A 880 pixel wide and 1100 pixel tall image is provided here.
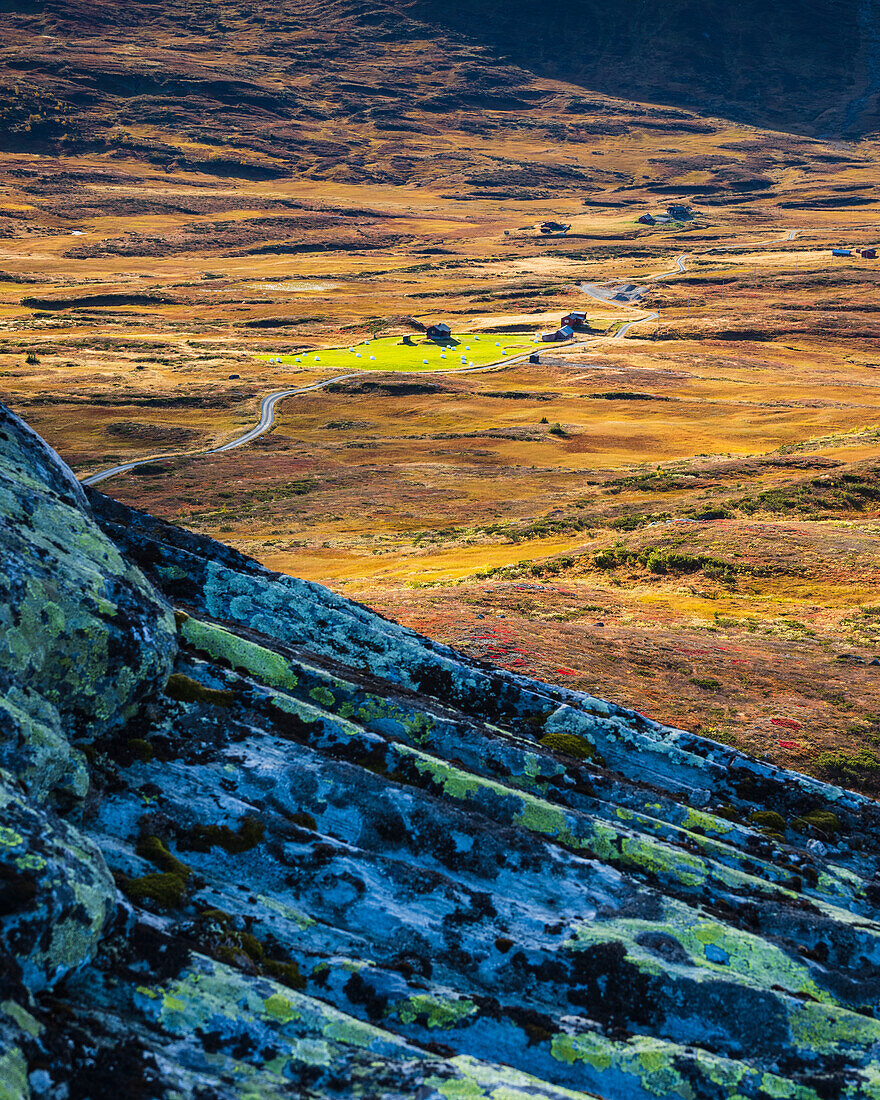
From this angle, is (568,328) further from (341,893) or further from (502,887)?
(341,893)

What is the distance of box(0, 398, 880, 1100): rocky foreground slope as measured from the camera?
8883mm

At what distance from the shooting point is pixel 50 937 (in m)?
8.46

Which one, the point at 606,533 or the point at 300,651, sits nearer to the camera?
the point at 300,651

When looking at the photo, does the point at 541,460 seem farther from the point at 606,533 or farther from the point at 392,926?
the point at 392,926

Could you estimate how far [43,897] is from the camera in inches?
333

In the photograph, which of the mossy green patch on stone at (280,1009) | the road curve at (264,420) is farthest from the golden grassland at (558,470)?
the mossy green patch on stone at (280,1009)

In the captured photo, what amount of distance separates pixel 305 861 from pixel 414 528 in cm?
6065

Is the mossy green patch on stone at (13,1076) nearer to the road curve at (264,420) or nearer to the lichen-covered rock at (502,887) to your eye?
the lichen-covered rock at (502,887)

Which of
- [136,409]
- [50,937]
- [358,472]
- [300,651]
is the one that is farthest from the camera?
[136,409]

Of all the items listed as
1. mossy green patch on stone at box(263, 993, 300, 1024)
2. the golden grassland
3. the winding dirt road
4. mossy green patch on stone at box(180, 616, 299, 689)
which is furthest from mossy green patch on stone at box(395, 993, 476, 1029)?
the winding dirt road

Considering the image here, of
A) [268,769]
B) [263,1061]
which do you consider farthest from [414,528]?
[263,1061]

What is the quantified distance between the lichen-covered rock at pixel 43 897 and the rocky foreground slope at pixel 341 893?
3 centimetres

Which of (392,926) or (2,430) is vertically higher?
(2,430)

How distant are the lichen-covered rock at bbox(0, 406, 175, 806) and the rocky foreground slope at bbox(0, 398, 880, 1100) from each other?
0.04 m
